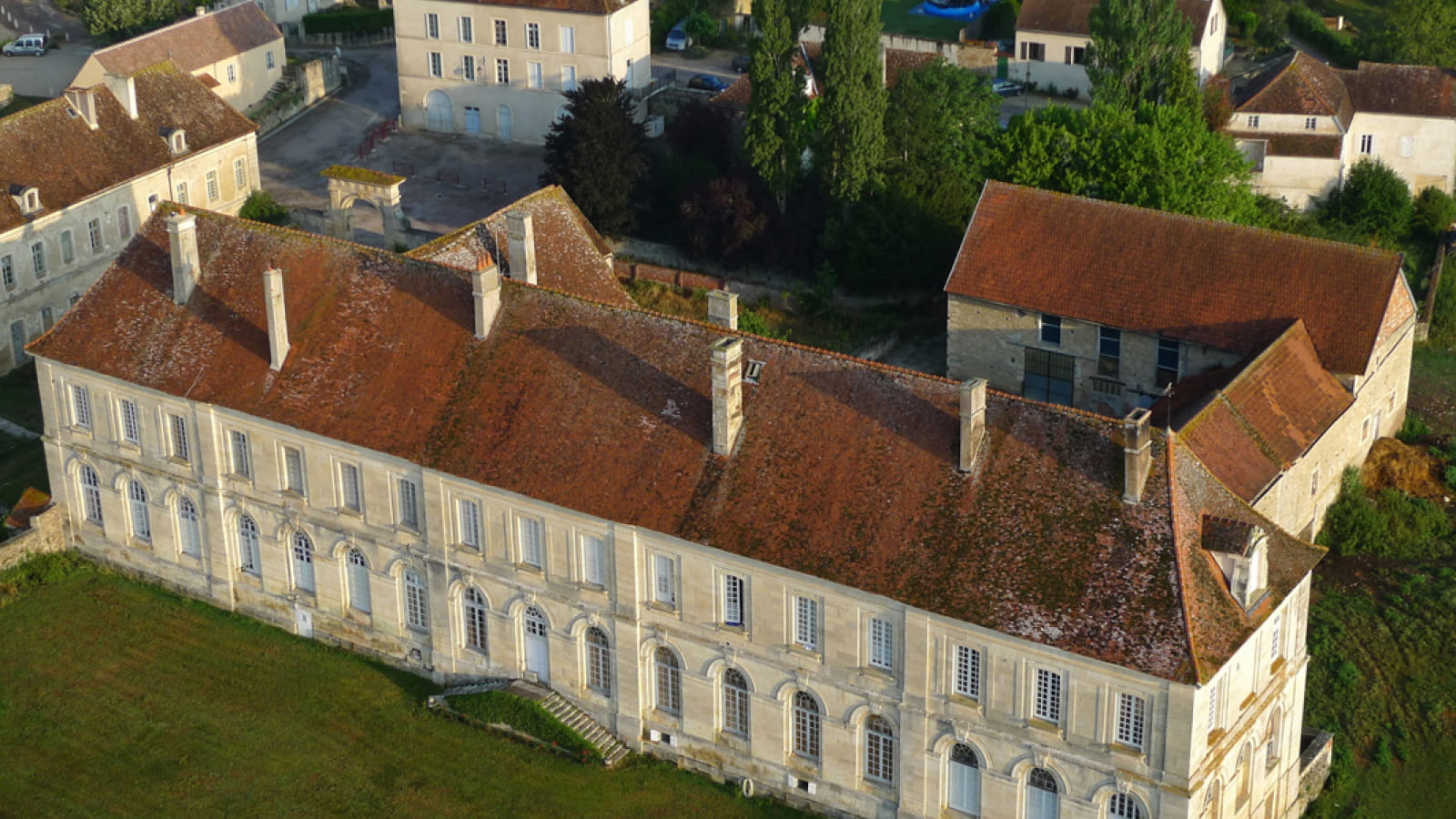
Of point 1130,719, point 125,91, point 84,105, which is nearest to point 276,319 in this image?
point 1130,719

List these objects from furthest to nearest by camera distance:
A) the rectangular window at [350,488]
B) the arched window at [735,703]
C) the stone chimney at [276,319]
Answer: the stone chimney at [276,319], the rectangular window at [350,488], the arched window at [735,703]

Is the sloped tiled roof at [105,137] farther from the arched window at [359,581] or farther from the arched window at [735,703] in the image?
the arched window at [735,703]

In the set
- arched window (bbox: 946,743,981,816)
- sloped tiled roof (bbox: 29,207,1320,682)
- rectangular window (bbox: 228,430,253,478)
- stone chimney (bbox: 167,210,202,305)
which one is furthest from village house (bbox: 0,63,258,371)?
arched window (bbox: 946,743,981,816)

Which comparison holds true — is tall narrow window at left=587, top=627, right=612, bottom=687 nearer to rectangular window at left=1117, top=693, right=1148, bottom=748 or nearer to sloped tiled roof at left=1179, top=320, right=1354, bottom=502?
rectangular window at left=1117, top=693, right=1148, bottom=748

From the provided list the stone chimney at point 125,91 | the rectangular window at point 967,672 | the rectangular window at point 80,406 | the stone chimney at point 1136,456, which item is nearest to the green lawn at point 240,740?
the rectangular window at point 80,406

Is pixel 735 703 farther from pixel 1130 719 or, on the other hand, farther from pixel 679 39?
pixel 679 39

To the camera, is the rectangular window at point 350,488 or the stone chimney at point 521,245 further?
the stone chimney at point 521,245
